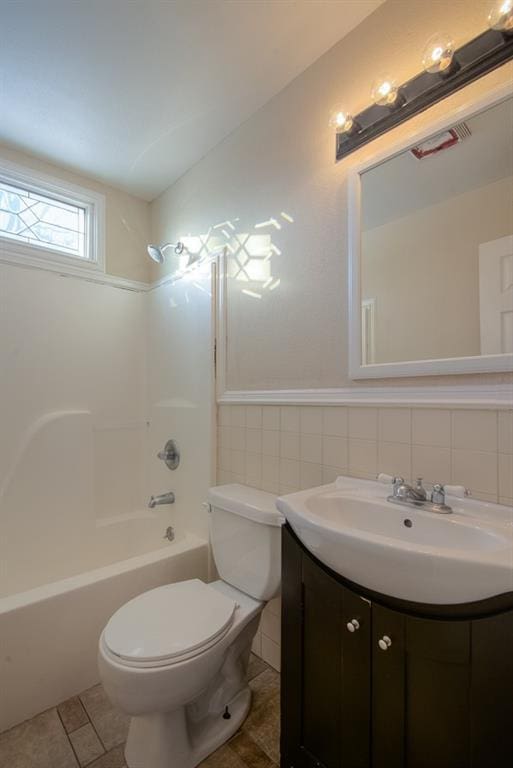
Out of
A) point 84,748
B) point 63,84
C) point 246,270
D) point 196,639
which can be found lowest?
point 84,748

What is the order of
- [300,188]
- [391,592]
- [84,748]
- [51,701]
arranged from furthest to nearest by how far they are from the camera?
[300,188] < [51,701] < [84,748] < [391,592]

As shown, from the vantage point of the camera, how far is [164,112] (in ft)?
5.63

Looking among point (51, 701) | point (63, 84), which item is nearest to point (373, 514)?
point (51, 701)

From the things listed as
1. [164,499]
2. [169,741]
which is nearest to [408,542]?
[169,741]

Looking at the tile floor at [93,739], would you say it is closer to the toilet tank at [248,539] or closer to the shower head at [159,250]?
the toilet tank at [248,539]

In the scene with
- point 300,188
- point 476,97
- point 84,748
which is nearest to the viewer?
point 476,97

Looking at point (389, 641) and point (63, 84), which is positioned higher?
point (63, 84)

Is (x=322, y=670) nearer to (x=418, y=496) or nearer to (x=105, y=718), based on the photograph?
(x=418, y=496)

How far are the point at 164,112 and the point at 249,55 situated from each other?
494 mm

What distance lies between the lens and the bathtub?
1294mm

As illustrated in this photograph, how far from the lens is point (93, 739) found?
4.07 feet

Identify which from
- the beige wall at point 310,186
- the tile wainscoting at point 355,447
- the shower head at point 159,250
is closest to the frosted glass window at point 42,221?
the shower head at point 159,250

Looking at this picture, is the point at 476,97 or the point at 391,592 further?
the point at 476,97

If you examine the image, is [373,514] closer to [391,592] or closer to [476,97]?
[391,592]
